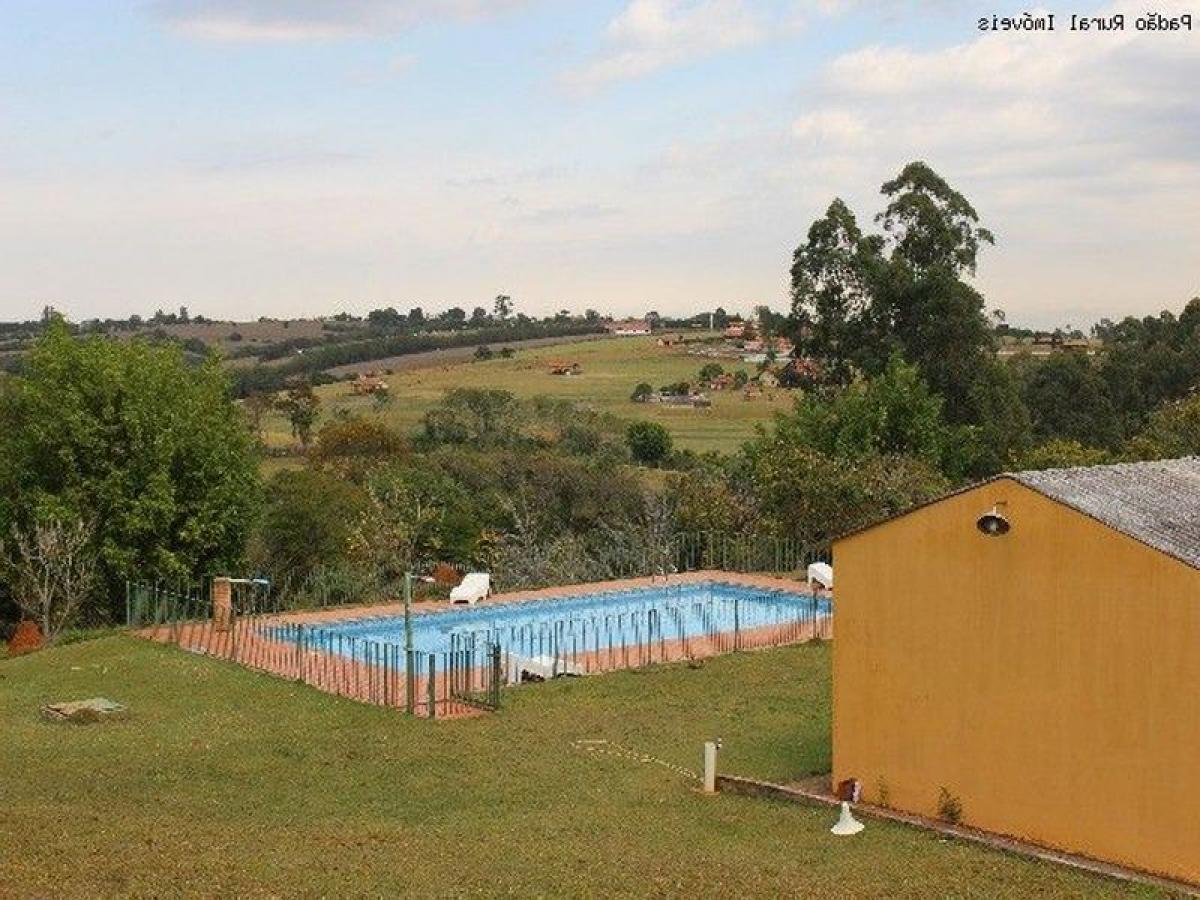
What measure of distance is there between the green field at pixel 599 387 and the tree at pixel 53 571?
111ft

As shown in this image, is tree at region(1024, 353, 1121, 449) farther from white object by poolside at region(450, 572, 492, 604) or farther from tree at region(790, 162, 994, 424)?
white object by poolside at region(450, 572, 492, 604)

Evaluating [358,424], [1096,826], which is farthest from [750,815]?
[358,424]

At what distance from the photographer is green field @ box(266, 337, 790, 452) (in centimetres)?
6900

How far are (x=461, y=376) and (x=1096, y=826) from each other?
2955 inches

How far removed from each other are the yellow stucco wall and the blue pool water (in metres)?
9.58

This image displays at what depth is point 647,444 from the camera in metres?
57.8

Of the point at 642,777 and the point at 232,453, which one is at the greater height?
the point at 232,453

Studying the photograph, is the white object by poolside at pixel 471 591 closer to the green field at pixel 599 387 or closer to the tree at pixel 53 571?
the tree at pixel 53 571

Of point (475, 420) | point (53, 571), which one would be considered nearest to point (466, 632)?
point (53, 571)

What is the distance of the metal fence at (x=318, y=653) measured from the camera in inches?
825

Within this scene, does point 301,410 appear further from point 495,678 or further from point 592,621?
point 495,678

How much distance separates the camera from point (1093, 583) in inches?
544

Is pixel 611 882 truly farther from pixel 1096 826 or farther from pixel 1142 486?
pixel 1142 486

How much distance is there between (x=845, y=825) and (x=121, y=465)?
19781 mm
